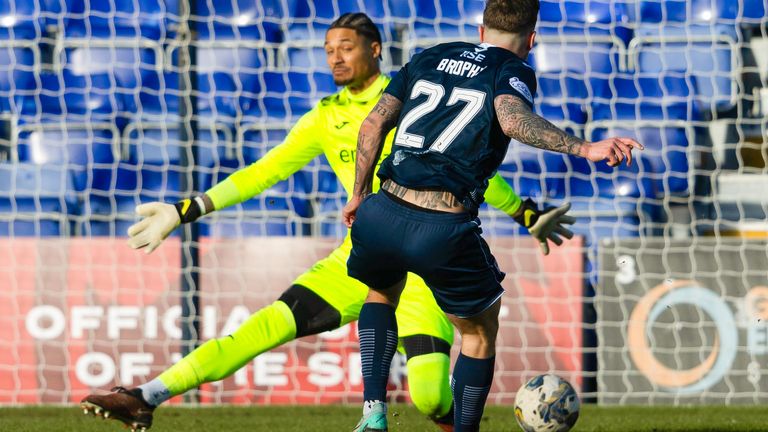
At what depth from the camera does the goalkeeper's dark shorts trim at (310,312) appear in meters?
4.89

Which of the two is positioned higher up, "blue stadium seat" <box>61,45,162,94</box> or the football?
"blue stadium seat" <box>61,45,162,94</box>

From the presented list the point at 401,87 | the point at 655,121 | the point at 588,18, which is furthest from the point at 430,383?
the point at 588,18

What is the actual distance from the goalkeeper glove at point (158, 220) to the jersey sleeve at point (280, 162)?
129 millimetres

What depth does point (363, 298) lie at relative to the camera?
496 cm

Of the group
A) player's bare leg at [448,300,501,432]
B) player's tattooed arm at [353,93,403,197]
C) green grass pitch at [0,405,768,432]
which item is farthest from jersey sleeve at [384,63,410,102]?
green grass pitch at [0,405,768,432]

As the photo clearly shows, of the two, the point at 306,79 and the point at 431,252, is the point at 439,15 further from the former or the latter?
the point at 431,252

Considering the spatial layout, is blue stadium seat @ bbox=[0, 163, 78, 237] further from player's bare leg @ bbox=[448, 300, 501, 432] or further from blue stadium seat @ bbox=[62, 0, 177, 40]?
player's bare leg @ bbox=[448, 300, 501, 432]

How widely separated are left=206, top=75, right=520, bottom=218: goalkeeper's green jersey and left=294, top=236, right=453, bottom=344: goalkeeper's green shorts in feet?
1.19

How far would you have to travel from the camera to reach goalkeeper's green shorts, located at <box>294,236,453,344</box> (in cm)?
493

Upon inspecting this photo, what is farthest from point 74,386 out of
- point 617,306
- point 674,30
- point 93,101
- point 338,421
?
point 674,30

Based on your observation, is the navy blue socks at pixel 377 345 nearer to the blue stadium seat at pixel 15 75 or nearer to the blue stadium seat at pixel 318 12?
the blue stadium seat at pixel 318 12

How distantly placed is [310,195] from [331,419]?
1927 mm

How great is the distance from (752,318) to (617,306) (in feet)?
2.65

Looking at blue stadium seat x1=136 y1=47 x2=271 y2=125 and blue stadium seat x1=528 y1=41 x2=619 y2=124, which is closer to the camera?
blue stadium seat x1=528 y1=41 x2=619 y2=124
